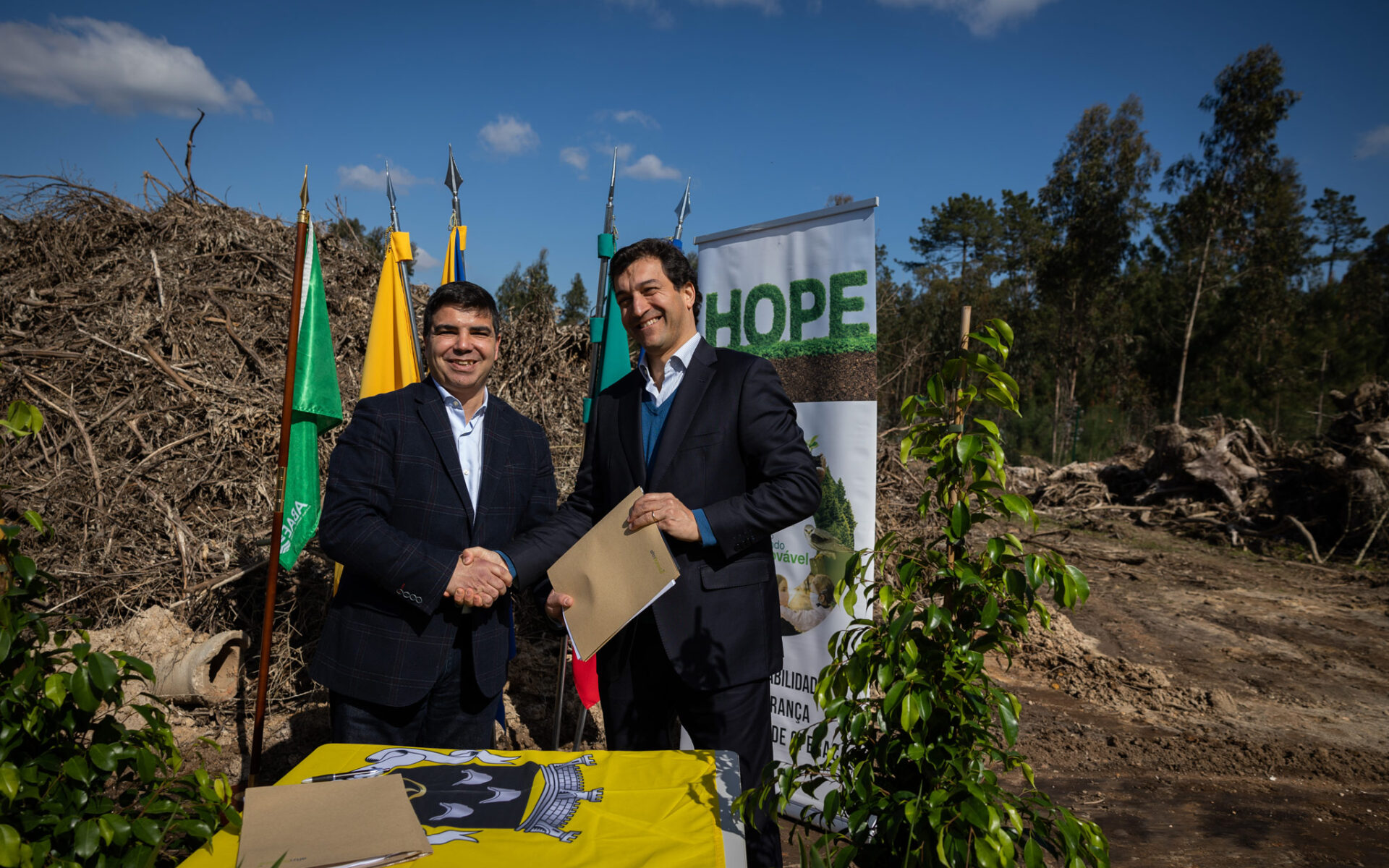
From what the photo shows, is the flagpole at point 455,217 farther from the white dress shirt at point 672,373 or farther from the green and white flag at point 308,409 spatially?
the white dress shirt at point 672,373

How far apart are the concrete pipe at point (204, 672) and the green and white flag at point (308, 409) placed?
4.84 ft

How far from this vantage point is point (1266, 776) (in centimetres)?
402

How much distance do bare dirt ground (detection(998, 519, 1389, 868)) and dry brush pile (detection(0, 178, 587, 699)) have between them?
450cm

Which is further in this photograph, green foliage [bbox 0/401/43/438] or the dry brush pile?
the dry brush pile

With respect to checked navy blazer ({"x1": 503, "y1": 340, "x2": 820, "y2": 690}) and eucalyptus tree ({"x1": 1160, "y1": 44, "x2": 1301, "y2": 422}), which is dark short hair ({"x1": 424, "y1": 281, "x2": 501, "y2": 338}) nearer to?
checked navy blazer ({"x1": 503, "y1": 340, "x2": 820, "y2": 690})

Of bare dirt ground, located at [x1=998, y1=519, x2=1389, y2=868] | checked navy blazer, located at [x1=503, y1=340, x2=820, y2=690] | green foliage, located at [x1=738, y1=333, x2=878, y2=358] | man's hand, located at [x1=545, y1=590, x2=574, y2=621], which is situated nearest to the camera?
man's hand, located at [x1=545, y1=590, x2=574, y2=621]

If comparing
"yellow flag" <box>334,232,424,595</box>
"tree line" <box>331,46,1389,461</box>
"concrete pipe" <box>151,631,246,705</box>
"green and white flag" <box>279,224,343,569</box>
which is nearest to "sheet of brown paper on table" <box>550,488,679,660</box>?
"green and white flag" <box>279,224,343,569</box>

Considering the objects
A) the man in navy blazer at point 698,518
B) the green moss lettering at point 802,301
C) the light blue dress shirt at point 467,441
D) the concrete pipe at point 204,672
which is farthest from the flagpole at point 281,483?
the green moss lettering at point 802,301

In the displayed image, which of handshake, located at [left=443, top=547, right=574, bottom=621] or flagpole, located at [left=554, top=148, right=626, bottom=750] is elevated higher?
flagpole, located at [left=554, top=148, right=626, bottom=750]

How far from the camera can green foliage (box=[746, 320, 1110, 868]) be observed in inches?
45.2

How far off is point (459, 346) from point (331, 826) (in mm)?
1440

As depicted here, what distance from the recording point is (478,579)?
210 centimetres

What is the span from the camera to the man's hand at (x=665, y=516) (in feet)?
5.76

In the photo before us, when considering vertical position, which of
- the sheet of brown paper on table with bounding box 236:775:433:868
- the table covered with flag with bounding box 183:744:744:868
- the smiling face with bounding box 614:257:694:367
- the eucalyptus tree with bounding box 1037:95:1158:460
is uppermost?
the eucalyptus tree with bounding box 1037:95:1158:460
